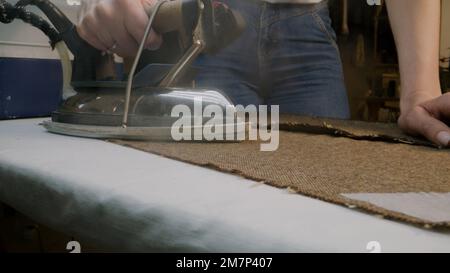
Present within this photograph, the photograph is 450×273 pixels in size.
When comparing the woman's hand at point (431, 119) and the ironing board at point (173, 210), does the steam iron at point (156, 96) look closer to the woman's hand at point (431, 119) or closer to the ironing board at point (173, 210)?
the ironing board at point (173, 210)

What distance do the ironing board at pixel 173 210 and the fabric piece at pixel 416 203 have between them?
0.05 feet

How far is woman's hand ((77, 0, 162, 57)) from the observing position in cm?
57

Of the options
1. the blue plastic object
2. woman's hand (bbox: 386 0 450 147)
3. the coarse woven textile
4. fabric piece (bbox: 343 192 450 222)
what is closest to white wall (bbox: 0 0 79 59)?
the blue plastic object

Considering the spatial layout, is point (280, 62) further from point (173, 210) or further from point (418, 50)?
point (173, 210)

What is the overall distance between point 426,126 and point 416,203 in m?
0.33

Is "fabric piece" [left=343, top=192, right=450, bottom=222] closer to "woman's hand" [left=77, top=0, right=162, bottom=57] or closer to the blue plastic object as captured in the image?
"woman's hand" [left=77, top=0, right=162, bottom=57]

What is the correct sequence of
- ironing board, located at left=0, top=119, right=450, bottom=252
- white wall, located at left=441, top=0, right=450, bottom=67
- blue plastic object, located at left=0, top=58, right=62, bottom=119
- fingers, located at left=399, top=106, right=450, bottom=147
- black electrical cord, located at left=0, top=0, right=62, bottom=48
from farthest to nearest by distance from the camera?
Result: white wall, located at left=441, top=0, right=450, bottom=67
blue plastic object, located at left=0, top=58, right=62, bottom=119
black electrical cord, located at left=0, top=0, right=62, bottom=48
fingers, located at left=399, top=106, right=450, bottom=147
ironing board, located at left=0, top=119, right=450, bottom=252

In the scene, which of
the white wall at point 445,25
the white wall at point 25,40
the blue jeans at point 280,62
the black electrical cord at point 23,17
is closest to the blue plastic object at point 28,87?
the white wall at point 25,40

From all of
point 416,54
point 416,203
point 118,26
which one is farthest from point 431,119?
point 118,26

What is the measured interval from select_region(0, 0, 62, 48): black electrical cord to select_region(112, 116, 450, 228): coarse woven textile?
0.27 meters

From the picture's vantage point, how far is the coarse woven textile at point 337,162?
296mm

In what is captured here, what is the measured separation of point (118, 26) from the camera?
583 millimetres
